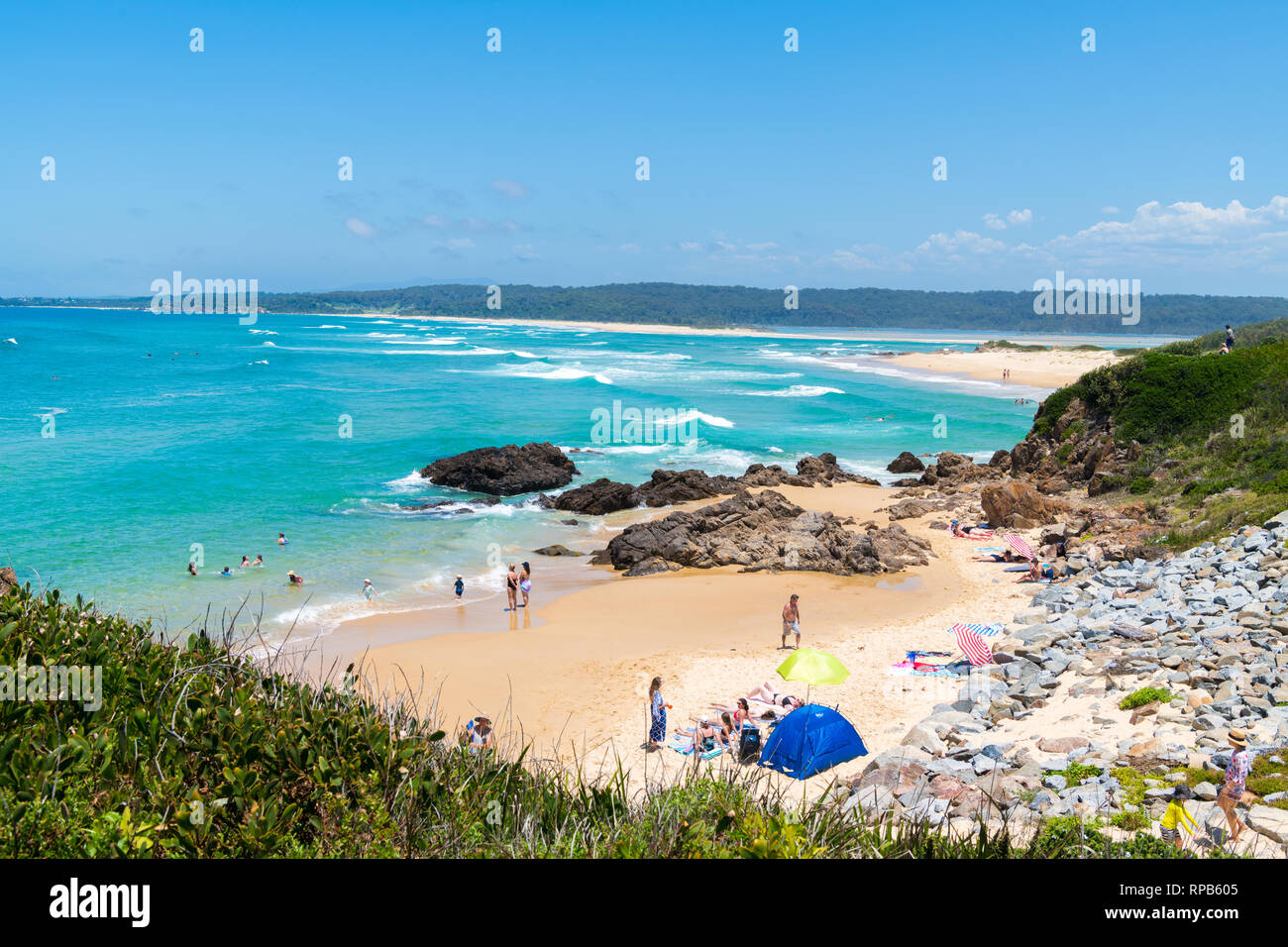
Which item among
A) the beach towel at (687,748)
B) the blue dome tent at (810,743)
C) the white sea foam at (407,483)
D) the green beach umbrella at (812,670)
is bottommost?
the beach towel at (687,748)

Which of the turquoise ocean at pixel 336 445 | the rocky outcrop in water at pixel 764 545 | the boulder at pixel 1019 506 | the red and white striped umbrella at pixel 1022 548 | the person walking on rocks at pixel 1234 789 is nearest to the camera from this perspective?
the person walking on rocks at pixel 1234 789

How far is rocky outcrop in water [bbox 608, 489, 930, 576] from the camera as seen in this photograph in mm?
20797

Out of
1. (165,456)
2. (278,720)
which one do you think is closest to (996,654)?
(278,720)

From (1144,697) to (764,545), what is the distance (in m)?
12.3

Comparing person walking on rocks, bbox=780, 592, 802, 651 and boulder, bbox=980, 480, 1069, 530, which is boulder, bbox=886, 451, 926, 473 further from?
person walking on rocks, bbox=780, 592, 802, 651

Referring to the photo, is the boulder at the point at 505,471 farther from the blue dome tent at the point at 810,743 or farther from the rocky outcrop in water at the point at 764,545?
the blue dome tent at the point at 810,743

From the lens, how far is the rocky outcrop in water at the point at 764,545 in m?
20.8

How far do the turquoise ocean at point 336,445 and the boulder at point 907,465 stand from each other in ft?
5.61

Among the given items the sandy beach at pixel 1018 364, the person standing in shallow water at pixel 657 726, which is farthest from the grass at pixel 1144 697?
the sandy beach at pixel 1018 364

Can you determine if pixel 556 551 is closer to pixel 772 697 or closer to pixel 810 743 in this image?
pixel 772 697

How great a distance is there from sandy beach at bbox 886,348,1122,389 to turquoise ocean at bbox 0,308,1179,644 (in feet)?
19.9

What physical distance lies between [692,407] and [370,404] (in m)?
21.1

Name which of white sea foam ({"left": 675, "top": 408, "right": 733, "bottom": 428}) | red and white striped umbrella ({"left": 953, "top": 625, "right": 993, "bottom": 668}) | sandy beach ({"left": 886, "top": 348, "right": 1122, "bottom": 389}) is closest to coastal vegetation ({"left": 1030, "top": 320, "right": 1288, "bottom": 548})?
red and white striped umbrella ({"left": 953, "top": 625, "right": 993, "bottom": 668})

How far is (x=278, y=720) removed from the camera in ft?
16.0
